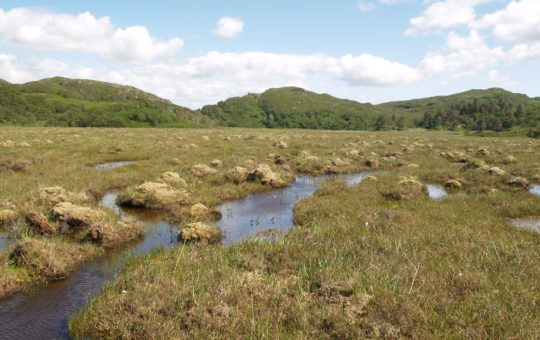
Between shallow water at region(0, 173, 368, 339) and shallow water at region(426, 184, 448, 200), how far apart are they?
8.56 m

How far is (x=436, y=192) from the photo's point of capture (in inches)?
997

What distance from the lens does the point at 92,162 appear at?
33.2m

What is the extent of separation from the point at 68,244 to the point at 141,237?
2798mm

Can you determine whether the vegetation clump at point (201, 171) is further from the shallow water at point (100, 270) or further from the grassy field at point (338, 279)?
the grassy field at point (338, 279)

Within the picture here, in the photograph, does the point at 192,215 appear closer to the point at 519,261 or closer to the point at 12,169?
the point at 519,261

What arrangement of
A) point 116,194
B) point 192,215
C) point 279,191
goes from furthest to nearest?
point 279,191
point 116,194
point 192,215

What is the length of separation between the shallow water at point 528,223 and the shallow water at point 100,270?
9871 millimetres

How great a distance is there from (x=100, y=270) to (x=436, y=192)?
21136 millimetres

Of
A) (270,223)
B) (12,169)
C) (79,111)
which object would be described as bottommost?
(270,223)

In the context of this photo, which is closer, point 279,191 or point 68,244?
point 68,244

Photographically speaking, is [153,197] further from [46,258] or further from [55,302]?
[55,302]

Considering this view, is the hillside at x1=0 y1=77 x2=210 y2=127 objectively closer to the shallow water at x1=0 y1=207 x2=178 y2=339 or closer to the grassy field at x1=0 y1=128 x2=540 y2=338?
the grassy field at x1=0 y1=128 x2=540 y2=338

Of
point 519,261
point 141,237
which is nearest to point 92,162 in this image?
point 141,237

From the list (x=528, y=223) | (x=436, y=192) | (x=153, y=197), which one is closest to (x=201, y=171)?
(x=153, y=197)
